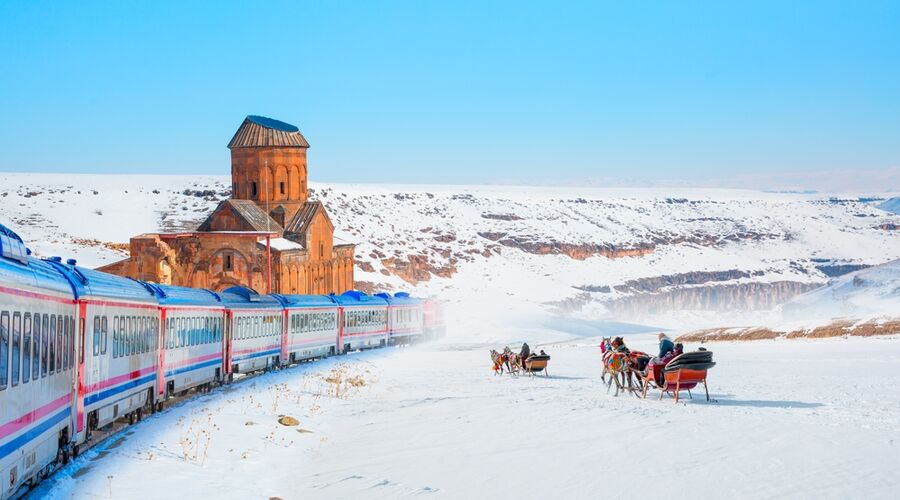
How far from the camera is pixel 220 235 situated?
74812 millimetres

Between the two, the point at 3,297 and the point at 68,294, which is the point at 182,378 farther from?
the point at 3,297

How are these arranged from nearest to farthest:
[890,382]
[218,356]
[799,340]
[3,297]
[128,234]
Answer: [3,297]
[890,382]
[218,356]
[799,340]
[128,234]

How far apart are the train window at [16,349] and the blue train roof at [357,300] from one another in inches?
1428

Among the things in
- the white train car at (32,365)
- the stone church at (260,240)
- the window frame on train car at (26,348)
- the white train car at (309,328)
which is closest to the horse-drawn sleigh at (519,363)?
the white train car at (309,328)

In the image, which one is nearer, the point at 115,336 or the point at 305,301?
the point at 115,336

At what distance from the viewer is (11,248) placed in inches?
441

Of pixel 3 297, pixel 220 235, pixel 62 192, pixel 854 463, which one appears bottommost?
pixel 854 463

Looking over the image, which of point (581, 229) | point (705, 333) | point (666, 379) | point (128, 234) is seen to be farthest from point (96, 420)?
point (581, 229)

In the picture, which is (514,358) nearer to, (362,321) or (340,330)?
(340,330)

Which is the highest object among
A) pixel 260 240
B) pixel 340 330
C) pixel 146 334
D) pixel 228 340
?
pixel 260 240

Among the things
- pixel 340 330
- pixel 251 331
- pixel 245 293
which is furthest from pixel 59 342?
pixel 340 330

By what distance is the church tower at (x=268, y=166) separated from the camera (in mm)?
83250

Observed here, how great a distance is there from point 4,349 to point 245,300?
72.9 ft

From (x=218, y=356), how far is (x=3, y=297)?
18.0 meters
